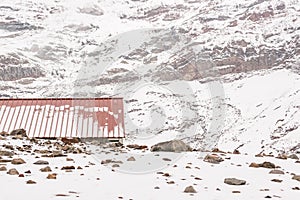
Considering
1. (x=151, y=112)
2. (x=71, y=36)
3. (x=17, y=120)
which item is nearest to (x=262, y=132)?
(x=151, y=112)

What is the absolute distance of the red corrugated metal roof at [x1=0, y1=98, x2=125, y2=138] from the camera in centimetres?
2352

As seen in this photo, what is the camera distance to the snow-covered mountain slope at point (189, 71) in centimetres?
5731

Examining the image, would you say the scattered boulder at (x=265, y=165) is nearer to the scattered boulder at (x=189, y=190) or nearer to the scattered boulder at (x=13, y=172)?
the scattered boulder at (x=189, y=190)

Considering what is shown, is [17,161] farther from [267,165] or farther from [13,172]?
[267,165]

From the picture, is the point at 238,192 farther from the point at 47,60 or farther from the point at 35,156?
the point at 47,60

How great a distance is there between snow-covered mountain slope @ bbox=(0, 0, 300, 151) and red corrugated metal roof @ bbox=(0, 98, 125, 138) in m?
19.0

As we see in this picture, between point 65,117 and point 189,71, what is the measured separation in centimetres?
8344

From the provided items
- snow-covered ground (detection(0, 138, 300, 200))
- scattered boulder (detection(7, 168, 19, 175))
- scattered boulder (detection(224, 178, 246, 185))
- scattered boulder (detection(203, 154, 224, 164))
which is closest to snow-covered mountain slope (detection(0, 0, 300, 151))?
scattered boulder (detection(203, 154, 224, 164))

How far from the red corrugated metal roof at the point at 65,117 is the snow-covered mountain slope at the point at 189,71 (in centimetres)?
1895

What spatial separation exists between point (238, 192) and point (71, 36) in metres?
178

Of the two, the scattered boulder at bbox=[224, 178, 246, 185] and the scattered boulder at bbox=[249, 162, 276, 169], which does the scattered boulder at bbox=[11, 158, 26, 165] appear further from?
the scattered boulder at bbox=[249, 162, 276, 169]

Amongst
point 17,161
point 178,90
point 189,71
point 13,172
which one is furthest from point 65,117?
point 189,71

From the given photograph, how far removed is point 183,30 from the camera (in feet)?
503

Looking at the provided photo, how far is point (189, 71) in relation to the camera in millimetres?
106562
